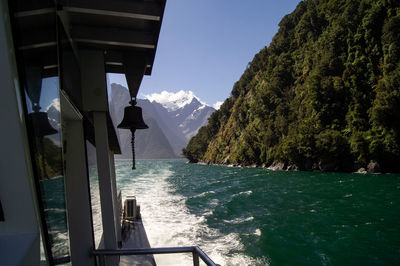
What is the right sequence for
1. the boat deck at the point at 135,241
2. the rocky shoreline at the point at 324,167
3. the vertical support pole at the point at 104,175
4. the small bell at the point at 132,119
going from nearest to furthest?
the vertical support pole at the point at 104,175
the small bell at the point at 132,119
the boat deck at the point at 135,241
the rocky shoreline at the point at 324,167

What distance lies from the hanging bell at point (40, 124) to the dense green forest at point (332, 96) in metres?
40.8

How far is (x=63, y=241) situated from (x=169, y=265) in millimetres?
6589

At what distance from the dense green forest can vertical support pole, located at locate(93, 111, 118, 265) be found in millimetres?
39237

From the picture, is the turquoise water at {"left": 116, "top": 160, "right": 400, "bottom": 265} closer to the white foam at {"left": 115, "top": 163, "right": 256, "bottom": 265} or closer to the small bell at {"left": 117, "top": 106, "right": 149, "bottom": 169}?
the white foam at {"left": 115, "top": 163, "right": 256, "bottom": 265}

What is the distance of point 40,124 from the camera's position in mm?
1017

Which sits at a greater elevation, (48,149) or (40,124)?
(40,124)

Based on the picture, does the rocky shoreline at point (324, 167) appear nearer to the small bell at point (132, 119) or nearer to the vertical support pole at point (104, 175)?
the small bell at point (132, 119)

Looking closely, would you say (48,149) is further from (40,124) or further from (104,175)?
(104,175)

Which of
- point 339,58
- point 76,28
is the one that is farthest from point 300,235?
point 339,58

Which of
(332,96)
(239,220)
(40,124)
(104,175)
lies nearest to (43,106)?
(40,124)

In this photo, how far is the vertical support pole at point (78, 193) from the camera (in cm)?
265

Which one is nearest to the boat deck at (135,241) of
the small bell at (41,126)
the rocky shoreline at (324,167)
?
the small bell at (41,126)

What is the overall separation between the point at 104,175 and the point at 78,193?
2.03 feet

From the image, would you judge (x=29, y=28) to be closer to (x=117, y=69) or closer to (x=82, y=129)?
(x=82, y=129)
